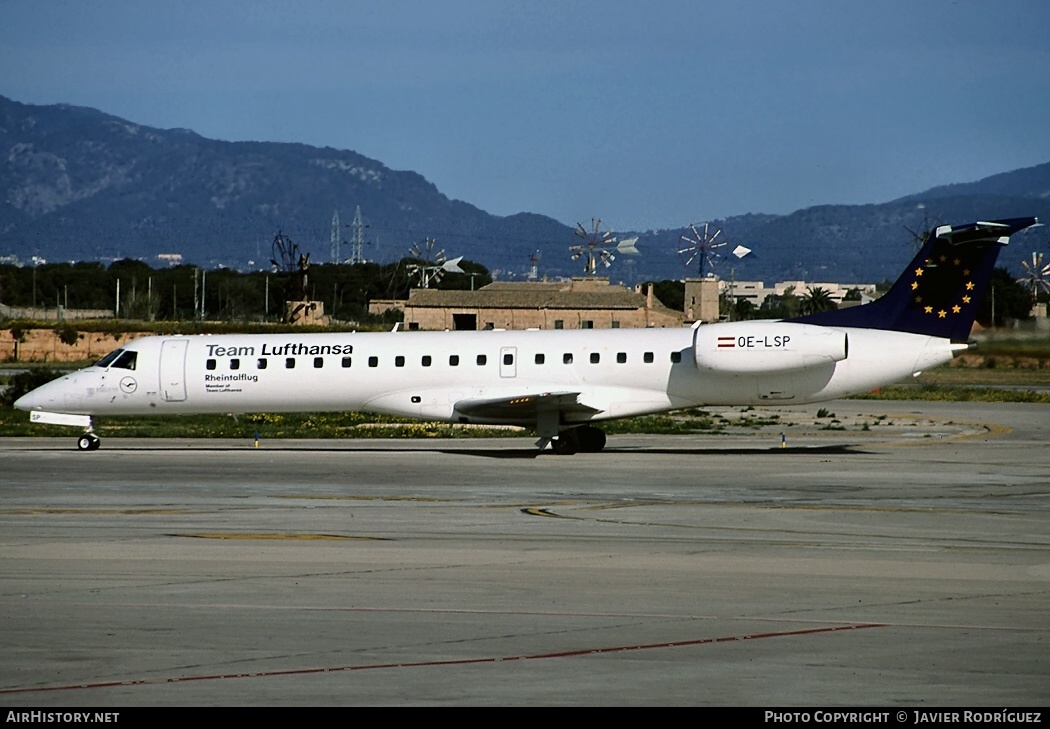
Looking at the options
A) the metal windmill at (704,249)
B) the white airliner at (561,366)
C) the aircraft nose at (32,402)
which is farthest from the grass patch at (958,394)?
the metal windmill at (704,249)

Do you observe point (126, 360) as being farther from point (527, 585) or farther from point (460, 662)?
point (460, 662)

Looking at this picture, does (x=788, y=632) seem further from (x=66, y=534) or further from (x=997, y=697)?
(x=66, y=534)

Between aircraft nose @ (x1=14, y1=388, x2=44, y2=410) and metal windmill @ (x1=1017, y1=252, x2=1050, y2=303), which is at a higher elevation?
metal windmill @ (x1=1017, y1=252, x2=1050, y2=303)

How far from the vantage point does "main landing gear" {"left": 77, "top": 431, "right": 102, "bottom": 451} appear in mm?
28656

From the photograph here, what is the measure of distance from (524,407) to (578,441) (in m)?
1.76

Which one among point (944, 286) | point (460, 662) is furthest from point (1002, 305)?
point (460, 662)

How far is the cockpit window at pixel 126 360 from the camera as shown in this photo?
28906 millimetres

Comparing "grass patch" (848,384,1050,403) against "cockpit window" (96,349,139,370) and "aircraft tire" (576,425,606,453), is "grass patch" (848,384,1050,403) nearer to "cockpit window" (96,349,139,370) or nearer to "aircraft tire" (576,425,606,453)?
"aircraft tire" (576,425,606,453)

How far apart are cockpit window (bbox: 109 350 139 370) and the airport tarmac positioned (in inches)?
167

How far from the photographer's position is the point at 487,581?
13391 millimetres

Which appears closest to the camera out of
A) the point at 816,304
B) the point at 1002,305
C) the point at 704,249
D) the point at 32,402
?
the point at 32,402

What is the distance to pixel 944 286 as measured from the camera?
2666 cm

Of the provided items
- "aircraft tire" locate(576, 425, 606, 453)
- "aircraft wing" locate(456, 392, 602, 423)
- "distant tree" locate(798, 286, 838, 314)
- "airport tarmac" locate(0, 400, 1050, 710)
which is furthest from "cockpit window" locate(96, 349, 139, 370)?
"distant tree" locate(798, 286, 838, 314)

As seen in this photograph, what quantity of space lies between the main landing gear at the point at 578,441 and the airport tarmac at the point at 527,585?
2.73 m
